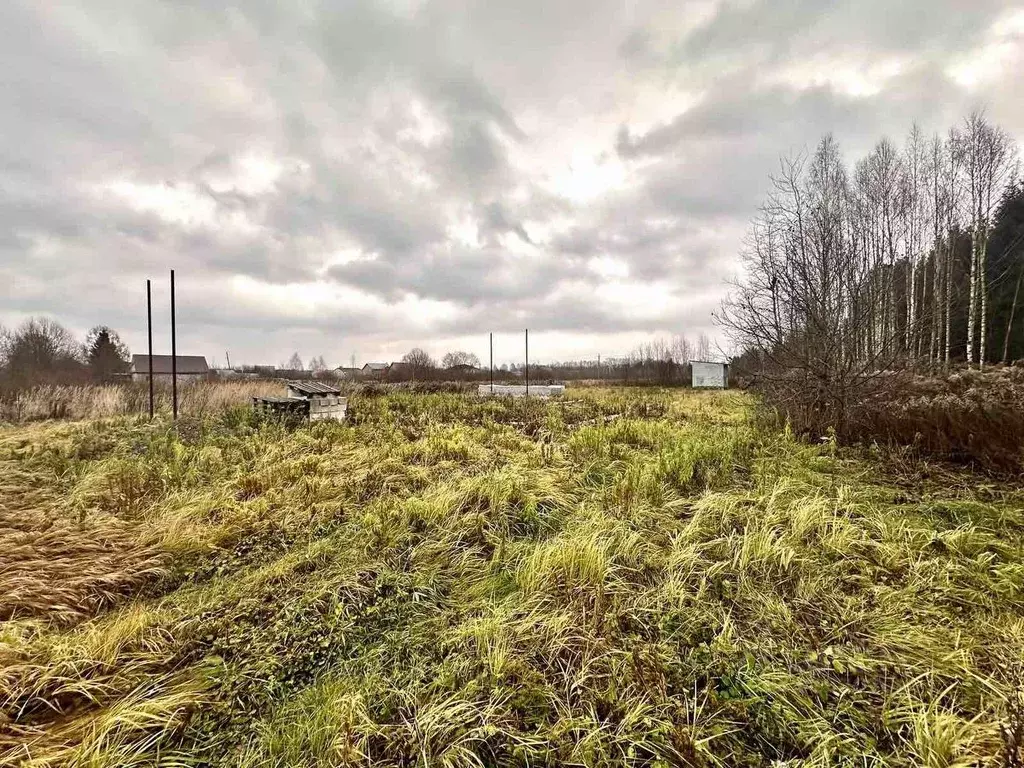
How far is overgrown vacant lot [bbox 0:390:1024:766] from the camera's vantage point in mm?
1552

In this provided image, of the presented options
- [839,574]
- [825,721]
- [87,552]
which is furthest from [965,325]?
[87,552]

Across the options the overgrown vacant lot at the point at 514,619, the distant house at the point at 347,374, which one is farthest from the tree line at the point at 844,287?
the distant house at the point at 347,374

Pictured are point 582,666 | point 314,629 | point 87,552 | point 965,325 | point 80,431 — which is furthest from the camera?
point 965,325

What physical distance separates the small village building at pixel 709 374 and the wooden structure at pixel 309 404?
25506 millimetres

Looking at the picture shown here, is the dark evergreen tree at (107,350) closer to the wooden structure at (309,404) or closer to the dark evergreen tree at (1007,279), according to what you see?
the wooden structure at (309,404)

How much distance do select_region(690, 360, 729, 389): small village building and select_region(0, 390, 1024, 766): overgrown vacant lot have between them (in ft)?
84.6

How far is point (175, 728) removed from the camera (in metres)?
1.64

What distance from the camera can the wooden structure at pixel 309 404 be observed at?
9047 mm

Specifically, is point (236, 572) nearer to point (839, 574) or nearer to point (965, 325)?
point (839, 574)

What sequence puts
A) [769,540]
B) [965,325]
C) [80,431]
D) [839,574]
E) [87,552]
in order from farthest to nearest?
[965,325] → [80,431] → [87,552] → [769,540] → [839,574]

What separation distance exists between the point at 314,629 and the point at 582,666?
146 cm

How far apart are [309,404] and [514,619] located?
27.7 feet

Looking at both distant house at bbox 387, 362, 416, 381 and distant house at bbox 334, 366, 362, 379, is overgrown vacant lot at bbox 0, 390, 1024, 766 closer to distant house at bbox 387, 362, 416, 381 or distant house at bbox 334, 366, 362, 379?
distant house at bbox 387, 362, 416, 381

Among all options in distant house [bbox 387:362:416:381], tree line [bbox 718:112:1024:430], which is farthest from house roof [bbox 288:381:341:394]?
distant house [bbox 387:362:416:381]
